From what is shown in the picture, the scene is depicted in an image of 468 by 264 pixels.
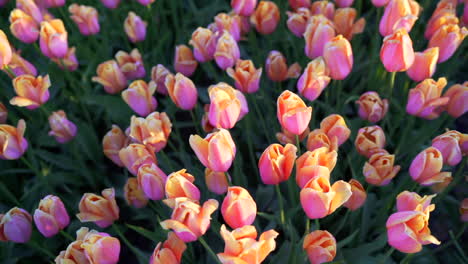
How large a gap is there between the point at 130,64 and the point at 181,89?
481 mm

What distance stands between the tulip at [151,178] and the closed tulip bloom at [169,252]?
6.6 inches

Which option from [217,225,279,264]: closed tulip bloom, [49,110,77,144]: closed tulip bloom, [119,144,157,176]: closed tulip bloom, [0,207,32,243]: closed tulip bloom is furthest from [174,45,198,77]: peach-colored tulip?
[217,225,279,264]: closed tulip bloom

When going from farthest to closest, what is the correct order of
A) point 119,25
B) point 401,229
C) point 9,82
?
point 119,25
point 9,82
point 401,229

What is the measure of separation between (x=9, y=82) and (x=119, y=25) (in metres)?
0.64

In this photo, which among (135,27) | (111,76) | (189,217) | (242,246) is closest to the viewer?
(242,246)

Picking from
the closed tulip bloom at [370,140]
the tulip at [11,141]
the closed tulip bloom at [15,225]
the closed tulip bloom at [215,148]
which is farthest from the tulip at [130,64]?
the closed tulip bloom at [370,140]

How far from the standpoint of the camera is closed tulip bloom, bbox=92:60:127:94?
6.15 ft

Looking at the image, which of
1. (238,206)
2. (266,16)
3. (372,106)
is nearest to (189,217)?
(238,206)

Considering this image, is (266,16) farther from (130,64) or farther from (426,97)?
(426,97)

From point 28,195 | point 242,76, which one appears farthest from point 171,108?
point 28,195

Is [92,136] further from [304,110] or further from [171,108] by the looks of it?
[304,110]

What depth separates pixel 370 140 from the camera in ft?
4.99

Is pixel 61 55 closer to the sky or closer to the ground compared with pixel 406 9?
closer to the ground

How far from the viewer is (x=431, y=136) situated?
194cm
